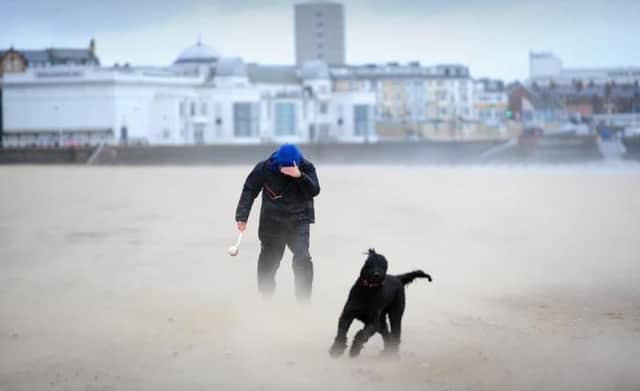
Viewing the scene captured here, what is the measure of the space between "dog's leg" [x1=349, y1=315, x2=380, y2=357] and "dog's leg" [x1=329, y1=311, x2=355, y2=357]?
72 millimetres

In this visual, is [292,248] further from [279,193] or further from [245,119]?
[245,119]

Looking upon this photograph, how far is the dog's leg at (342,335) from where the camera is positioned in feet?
26.1

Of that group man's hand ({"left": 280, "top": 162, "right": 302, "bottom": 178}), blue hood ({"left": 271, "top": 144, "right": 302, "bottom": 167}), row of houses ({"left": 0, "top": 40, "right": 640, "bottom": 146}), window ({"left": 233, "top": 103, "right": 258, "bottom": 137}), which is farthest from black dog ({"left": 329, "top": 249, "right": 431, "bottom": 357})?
window ({"left": 233, "top": 103, "right": 258, "bottom": 137})

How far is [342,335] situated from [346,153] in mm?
69658

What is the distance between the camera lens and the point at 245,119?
9481 centimetres

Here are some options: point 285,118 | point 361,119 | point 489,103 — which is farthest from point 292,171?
point 489,103

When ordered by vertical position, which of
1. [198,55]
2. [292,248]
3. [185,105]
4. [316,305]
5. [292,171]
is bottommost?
[316,305]

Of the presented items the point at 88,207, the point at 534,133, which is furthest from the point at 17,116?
the point at 88,207

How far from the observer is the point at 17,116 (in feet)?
281

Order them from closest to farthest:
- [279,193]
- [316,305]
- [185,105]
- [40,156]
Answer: [279,193], [316,305], [40,156], [185,105]

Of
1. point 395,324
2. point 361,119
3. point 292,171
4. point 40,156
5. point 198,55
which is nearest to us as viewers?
point 395,324

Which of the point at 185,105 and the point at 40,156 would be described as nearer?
the point at 40,156

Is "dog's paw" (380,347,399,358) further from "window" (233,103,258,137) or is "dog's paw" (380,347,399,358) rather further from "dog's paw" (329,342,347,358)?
"window" (233,103,258,137)

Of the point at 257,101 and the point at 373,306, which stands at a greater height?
the point at 257,101
